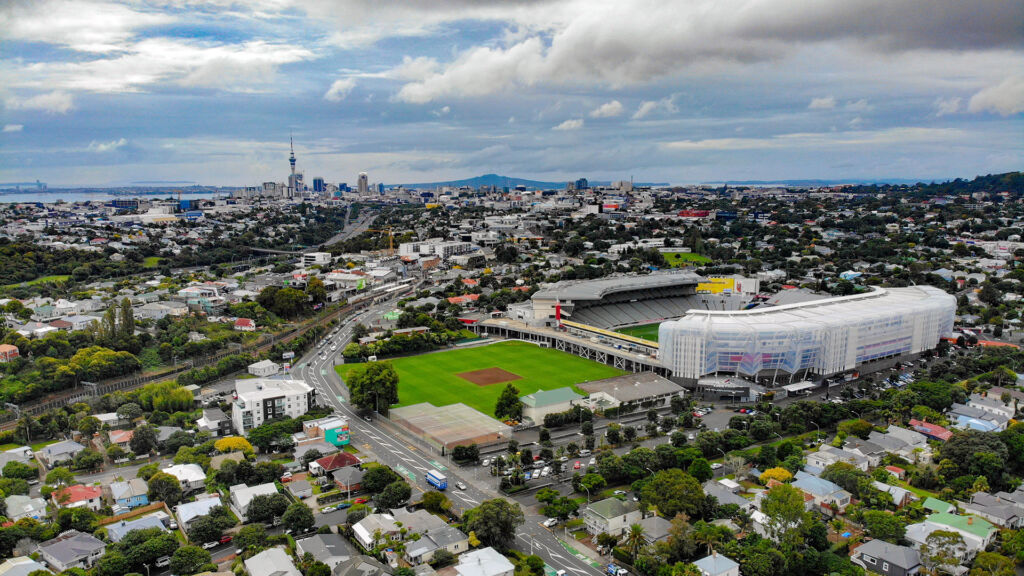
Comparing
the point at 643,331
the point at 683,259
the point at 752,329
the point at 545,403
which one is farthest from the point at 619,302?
the point at 683,259

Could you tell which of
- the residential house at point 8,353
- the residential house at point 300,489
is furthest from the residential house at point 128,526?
the residential house at point 8,353

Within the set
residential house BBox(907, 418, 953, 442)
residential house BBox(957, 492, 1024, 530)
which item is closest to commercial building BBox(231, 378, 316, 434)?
residential house BBox(957, 492, 1024, 530)

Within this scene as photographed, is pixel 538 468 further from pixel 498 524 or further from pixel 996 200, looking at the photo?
pixel 996 200

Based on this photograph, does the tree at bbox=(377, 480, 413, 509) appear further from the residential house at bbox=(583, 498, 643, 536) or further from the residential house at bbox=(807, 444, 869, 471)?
the residential house at bbox=(807, 444, 869, 471)

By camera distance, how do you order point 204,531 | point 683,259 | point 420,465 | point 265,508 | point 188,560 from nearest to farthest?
point 188,560 < point 204,531 < point 265,508 < point 420,465 < point 683,259

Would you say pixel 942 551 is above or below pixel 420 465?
above

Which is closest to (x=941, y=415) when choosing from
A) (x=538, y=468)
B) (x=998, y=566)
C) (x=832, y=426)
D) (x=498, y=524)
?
(x=832, y=426)

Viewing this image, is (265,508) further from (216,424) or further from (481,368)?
(481,368)

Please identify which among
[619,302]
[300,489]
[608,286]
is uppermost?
[608,286]
